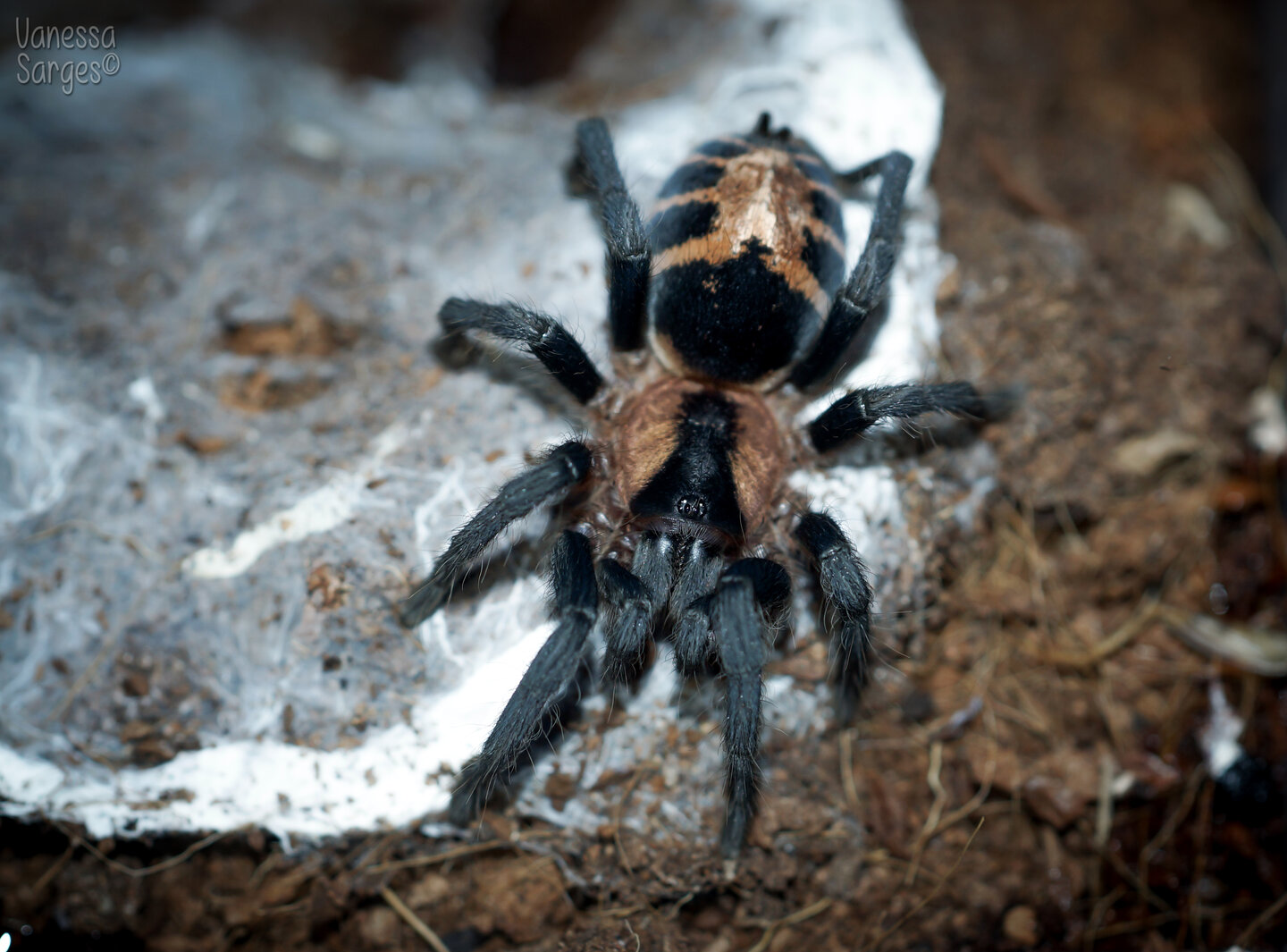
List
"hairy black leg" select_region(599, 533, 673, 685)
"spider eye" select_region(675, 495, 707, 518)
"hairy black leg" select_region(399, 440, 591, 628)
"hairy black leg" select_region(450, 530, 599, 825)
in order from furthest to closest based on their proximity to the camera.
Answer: "spider eye" select_region(675, 495, 707, 518) < "hairy black leg" select_region(399, 440, 591, 628) < "hairy black leg" select_region(599, 533, 673, 685) < "hairy black leg" select_region(450, 530, 599, 825)

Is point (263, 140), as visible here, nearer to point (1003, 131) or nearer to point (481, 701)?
point (481, 701)

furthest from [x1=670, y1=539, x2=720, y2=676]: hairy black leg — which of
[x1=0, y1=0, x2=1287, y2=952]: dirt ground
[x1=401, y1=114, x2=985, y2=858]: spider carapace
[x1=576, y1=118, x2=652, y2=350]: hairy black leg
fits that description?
[x1=576, y1=118, x2=652, y2=350]: hairy black leg

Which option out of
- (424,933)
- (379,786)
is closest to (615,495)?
(379,786)

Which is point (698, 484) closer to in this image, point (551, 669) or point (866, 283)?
point (551, 669)

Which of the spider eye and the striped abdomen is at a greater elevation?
the striped abdomen

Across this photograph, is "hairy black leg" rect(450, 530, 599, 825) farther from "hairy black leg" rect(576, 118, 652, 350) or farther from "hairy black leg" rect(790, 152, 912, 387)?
"hairy black leg" rect(790, 152, 912, 387)

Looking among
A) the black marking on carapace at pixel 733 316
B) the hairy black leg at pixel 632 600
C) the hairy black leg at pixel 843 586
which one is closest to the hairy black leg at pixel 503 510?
the hairy black leg at pixel 632 600

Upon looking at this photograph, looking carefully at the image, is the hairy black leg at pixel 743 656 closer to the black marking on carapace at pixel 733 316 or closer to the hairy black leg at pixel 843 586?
the hairy black leg at pixel 843 586
